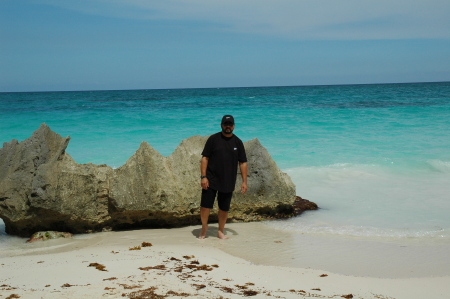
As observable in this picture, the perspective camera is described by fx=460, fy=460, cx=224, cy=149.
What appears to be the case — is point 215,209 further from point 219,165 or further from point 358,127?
point 358,127

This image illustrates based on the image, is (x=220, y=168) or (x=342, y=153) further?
(x=342, y=153)

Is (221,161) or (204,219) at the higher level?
(221,161)

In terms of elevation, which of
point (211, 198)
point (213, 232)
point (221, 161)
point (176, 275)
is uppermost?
point (221, 161)

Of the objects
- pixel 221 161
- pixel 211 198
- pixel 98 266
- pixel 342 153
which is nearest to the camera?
pixel 98 266

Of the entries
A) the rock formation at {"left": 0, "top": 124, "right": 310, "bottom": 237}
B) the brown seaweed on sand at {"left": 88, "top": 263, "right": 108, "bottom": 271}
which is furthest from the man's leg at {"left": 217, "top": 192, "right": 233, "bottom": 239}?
the brown seaweed on sand at {"left": 88, "top": 263, "right": 108, "bottom": 271}

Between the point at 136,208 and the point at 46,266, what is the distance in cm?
163

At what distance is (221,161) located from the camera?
233 inches

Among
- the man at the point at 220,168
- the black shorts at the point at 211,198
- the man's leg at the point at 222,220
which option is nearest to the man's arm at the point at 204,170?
the man at the point at 220,168

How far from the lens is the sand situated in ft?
12.8

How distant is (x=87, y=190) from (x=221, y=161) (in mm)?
1816

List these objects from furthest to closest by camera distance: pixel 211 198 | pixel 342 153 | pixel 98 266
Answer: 1. pixel 342 153
2. pixel 211 198
3. pixel 98 266

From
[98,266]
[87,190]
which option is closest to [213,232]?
[87,190]

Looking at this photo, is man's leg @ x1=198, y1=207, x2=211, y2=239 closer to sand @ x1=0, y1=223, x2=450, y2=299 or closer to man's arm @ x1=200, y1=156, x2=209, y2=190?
sand @ x1=0, y1=223, x2=450, y2=299

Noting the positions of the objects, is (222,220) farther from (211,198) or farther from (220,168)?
(220,168)
